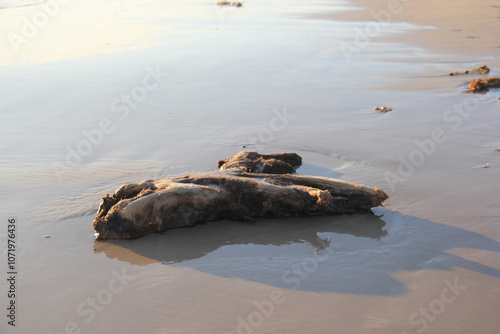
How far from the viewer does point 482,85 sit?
8.68m

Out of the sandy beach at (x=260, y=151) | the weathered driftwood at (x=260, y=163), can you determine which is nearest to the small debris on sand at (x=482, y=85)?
the sandy beach at (x=260, y=151)

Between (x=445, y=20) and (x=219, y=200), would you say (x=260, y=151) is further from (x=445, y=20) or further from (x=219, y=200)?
Result: (x=445, y=20)

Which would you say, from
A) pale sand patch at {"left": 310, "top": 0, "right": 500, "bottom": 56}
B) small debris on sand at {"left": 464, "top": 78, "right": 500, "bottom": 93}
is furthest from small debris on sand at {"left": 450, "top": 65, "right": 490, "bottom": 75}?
pale sand patch at {"left": 310, "top": 0, "right": 500, "bottom": 56}

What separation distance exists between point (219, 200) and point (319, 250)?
38.5 inches

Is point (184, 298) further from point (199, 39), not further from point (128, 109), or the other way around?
point (199, 39)

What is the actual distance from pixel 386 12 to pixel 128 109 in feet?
41.4

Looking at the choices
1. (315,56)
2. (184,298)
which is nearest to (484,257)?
(184,298)

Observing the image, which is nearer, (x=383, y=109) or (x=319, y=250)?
(x=319, y=250)

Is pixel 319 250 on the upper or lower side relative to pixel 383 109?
lower

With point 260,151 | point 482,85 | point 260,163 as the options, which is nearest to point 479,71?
point 482,85

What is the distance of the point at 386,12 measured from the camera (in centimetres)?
1828

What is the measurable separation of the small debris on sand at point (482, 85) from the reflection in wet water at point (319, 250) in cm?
450

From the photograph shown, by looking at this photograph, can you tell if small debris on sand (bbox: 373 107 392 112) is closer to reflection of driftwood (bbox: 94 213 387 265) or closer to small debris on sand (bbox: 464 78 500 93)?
small debris on sand (bbox: 464 78 500 93)

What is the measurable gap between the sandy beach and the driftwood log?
0.40ft
